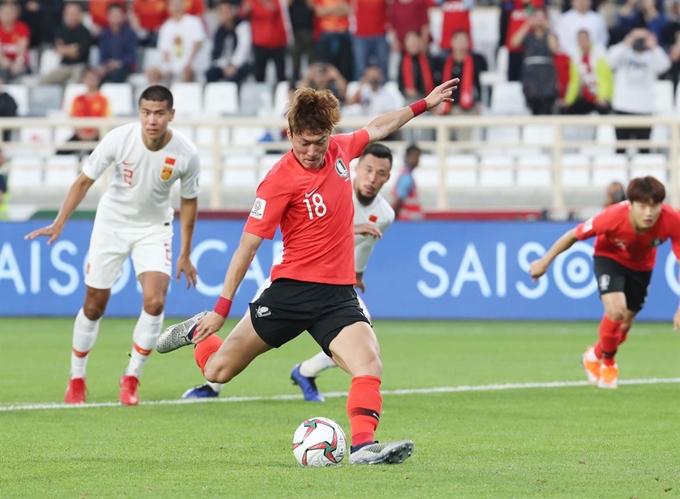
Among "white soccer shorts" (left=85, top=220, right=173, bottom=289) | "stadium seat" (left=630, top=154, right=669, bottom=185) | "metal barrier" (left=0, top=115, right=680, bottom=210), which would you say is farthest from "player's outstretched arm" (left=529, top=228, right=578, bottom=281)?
"stadium seat" (left=630, top=154, right=669, bottom=185)

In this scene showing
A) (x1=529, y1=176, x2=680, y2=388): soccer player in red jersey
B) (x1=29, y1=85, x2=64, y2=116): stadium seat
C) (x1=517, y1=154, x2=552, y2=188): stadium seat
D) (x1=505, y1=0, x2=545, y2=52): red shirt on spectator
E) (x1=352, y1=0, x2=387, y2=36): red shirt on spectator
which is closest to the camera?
(x1=529, y1=176, x2=680, y2=388): soccer player in red jersey

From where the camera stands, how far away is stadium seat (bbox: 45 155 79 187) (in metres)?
21.5

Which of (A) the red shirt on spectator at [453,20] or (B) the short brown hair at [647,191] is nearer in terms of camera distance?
(B) the short brown hair at [647,191]

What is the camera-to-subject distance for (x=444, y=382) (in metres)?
12.4

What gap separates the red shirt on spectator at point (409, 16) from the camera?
22.3 m

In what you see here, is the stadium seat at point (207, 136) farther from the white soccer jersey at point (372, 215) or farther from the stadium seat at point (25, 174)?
the white soccer jersey at point (372, 215)

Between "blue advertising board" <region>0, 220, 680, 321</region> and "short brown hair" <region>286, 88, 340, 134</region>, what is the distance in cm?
1111

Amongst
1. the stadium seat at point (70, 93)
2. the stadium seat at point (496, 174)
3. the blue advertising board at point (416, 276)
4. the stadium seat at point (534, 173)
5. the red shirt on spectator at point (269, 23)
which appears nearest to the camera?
the blue advertising board at point (416, 276)

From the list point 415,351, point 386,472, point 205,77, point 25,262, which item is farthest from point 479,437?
point 205,77

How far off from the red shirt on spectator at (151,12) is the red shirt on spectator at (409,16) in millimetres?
4457

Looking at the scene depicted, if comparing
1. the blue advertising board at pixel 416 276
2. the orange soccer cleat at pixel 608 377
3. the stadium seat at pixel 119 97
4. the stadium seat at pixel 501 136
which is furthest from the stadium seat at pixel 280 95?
the orange soccer cleat at pixel 608 377

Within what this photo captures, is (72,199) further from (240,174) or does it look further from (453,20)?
(453,20)

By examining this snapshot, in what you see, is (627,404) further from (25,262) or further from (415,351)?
(25,262)

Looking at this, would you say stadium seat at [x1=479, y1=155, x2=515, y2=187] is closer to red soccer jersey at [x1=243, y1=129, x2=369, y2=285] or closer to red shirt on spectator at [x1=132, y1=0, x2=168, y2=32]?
red shirt on spectator at [x1=132, y1=0, x2=168, y2=32]
